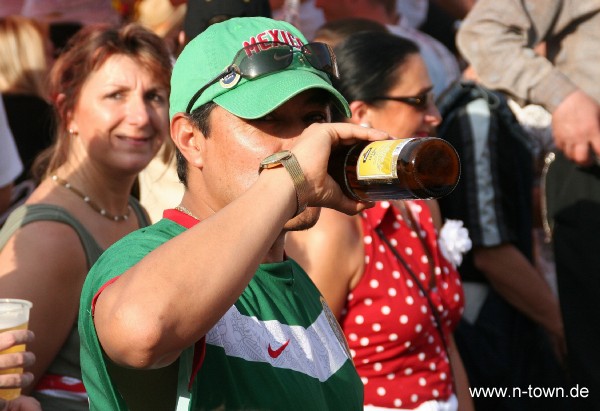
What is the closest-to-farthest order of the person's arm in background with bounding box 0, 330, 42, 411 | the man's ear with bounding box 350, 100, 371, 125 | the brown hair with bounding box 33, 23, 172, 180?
the person's arm in background with bounding box 0, 330, 42, 411 → the brown hair with bounding box 33, 23, 172, 180 → the man's ear with bounding box 350, 100, 371, 125

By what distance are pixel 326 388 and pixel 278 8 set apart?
11.4 ft

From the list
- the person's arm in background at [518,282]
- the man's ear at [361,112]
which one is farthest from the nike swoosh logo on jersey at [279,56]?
the person's arm in background at [518,282]

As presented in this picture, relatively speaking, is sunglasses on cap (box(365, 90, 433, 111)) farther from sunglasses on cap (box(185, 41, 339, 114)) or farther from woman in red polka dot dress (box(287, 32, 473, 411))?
sunglasses on cap (box(185, 41, 339, 114))

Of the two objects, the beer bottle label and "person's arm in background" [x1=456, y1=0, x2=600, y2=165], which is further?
"person's arm in background" [x1=456, y1=0, x2=600, y2=165]

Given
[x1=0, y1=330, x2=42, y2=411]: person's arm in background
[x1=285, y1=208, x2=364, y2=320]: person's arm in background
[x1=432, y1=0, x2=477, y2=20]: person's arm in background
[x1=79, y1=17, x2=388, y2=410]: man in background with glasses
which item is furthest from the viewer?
[x1=432, y1=0, x2=477, y2=20]: person's arm in background

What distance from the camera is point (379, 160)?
1.83 m

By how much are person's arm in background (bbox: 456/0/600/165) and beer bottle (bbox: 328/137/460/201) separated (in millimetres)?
1977

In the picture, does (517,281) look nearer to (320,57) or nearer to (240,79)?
(320,57)

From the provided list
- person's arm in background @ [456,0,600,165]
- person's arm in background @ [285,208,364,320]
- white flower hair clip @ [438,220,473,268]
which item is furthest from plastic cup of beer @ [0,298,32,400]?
person's arm in background @ [456,0,600,165]

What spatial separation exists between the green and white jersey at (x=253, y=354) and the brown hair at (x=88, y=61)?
169cm

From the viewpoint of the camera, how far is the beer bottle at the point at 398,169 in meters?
1.80

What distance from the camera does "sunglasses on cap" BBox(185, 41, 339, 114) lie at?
2023 millimetres

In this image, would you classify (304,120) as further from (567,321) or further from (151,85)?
(567,321)

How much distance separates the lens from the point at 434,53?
566 centimetres
